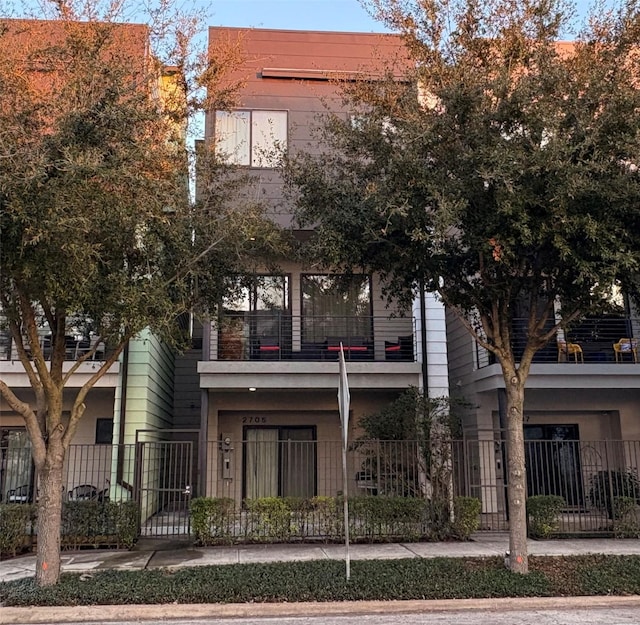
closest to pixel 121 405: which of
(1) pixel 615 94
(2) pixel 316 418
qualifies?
(2) pixel 316 418

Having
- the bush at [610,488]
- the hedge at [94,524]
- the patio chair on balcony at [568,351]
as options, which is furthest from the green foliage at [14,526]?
the patio chair on balcony at [568,351]

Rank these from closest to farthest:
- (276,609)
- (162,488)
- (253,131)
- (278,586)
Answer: (276,609) → (278,586) → (162,488) → (253,131)

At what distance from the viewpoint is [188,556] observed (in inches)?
382

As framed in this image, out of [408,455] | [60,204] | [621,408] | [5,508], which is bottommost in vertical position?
[5,508]

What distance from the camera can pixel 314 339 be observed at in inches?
592

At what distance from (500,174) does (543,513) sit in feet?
22.2

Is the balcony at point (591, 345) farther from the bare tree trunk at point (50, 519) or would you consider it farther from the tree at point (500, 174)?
the bare tree trunk at point (50, 519)

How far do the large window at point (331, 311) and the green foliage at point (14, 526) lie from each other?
A: 7.19 metres

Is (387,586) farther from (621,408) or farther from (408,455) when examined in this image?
(621,408)

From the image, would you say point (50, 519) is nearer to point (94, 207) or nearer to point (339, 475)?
point (94, 207)

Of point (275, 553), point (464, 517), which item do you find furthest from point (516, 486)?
point (275, 553)

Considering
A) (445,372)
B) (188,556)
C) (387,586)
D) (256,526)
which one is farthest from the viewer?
(445,372)

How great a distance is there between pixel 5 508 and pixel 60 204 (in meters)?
6.14

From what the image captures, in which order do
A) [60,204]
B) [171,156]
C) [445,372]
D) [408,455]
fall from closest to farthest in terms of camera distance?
[60,204], [171,156], [408,455], [445,372]
